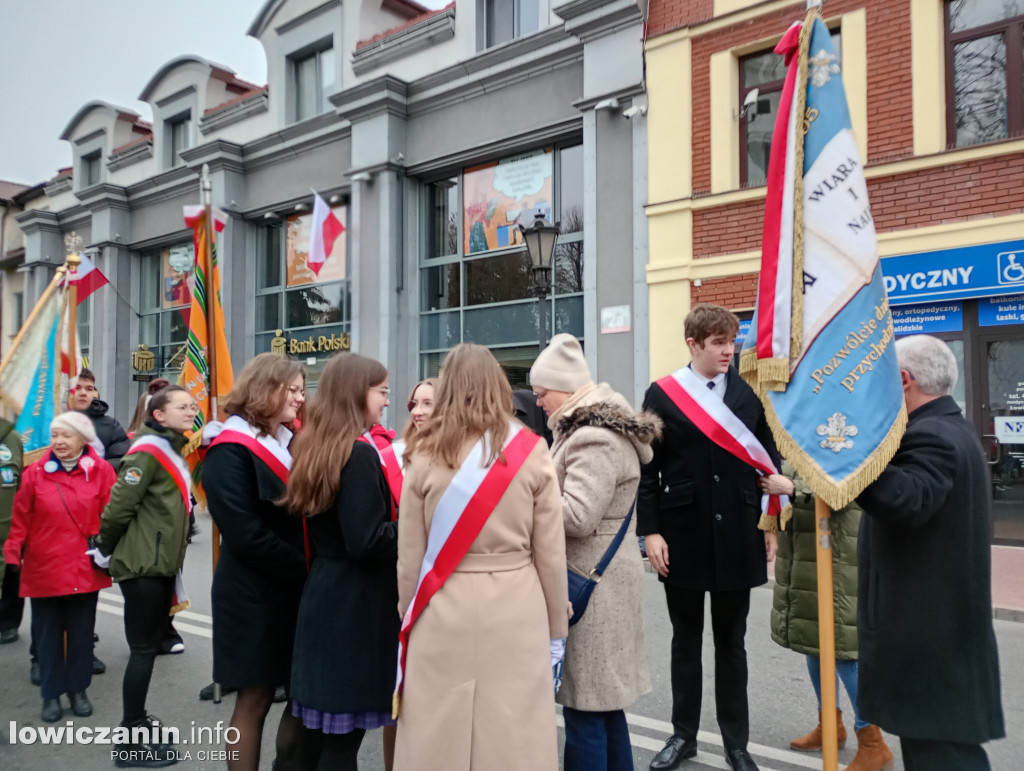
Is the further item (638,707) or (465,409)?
(638,707)

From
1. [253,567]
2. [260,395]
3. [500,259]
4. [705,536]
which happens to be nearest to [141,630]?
[253,567]

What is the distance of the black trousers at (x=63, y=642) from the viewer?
14.6 feet

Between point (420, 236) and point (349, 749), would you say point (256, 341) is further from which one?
point (349, 749)

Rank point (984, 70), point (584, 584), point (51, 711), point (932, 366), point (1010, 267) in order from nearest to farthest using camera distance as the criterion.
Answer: point (932, 366) < point (584, 584) < point (51, 711) < point (1010, 267) < point (984, 70)

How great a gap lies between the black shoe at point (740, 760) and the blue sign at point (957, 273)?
296 inches

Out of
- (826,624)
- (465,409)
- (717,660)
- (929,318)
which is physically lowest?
(717,660)

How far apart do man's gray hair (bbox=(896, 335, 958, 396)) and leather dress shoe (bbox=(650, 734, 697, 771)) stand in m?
2.07

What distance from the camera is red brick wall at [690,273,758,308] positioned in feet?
34.2

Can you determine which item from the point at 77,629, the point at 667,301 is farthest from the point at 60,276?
the point at 667,301

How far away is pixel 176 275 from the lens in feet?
67.5

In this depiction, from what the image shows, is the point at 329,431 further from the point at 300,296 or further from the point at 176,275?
the point at 176,275

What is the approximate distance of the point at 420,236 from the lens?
15438 millimetres

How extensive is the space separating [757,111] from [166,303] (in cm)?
1664

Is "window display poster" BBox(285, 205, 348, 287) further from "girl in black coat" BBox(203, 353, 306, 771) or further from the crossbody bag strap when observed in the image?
the crossbody bag strap
